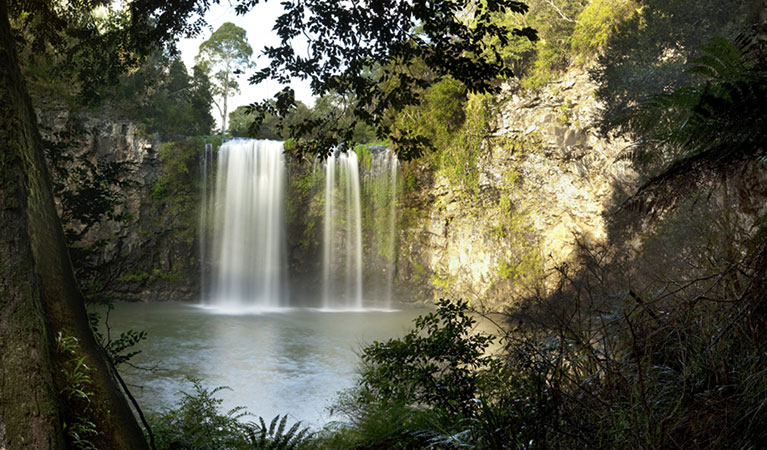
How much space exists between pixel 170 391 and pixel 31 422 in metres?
7.82

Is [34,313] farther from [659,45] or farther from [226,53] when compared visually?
[226,53]

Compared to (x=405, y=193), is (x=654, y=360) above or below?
below

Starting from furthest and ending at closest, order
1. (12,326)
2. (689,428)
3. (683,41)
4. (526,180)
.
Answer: (526,180), (683,41), (12,326), (689,428)

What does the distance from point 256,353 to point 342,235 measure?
10.7m

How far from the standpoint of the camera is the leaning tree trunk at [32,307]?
232 cm

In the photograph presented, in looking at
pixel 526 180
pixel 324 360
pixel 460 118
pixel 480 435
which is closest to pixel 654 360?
pixel 480 435

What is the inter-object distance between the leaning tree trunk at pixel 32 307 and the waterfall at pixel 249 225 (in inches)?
788

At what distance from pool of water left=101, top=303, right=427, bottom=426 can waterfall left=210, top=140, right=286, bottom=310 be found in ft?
8.48

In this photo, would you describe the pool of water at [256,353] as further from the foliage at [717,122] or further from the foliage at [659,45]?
the foliage at [659,45]

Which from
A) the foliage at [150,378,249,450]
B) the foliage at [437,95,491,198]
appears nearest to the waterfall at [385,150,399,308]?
the foliage at [437,95,491,198]

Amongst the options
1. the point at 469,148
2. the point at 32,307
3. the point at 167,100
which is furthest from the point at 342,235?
the point at 32,307

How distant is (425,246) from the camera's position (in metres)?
21.9

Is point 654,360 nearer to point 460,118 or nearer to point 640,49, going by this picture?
point 640,49

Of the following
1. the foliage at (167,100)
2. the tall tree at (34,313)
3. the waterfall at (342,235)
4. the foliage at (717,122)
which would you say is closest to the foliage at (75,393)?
the tall tree at (34,313)
